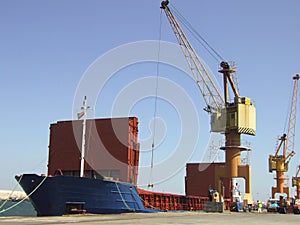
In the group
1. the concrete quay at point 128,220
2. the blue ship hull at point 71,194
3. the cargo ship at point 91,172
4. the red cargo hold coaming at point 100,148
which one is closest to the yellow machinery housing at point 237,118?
the cargo ship at point 91,172

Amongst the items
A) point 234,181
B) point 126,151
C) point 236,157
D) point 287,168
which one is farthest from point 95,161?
point 287,168

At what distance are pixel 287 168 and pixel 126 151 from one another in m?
47.1

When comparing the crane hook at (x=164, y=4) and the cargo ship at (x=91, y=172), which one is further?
the crane hook at (x=164, y=4)

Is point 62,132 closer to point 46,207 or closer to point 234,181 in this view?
point 46,207

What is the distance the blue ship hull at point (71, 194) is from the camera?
95.5 feet

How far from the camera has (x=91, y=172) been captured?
1357 inches

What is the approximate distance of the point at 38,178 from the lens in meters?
29.4

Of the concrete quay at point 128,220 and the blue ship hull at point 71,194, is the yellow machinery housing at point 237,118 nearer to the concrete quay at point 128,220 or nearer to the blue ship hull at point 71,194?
the blue ship hull at point 71,194

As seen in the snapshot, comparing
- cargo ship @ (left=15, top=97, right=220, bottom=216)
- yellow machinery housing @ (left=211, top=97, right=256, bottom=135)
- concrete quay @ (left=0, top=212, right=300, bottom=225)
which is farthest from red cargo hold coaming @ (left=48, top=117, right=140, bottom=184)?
yellow machinery housing @ (left=211, top=97, right=256, bottom=135)

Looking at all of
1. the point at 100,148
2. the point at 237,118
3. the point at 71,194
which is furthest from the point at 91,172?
the point at 237,118

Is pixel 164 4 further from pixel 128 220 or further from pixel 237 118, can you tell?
pixel 128 220

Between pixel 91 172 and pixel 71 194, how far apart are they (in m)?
5.05

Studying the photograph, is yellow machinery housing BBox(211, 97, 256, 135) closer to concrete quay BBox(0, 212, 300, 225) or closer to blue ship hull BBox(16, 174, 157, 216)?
blue ship hull BBox(16, 174, 157, 216)

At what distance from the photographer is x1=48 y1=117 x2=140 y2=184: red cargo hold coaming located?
3347 centimetres
